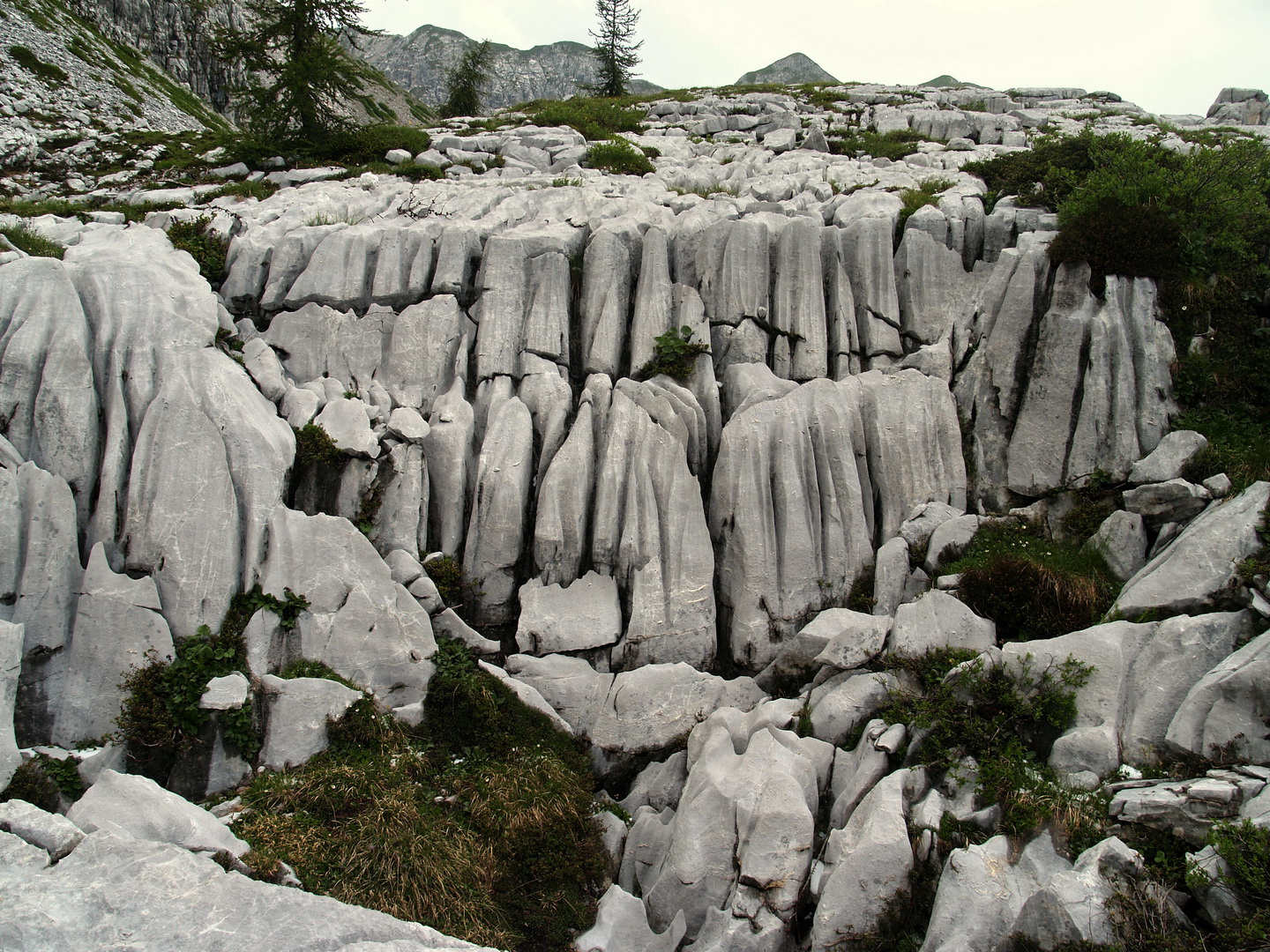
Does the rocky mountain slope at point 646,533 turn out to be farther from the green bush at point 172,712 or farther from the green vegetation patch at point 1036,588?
the green vegetation patch at point 1036,588

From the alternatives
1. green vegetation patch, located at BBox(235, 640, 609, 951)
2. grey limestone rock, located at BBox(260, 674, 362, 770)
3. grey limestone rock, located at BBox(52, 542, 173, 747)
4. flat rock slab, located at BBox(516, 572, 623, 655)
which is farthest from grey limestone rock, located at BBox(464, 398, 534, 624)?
grey limestone rock, located at BBox(52, 542, 173, 747)

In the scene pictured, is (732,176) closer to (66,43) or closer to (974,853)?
(974,853)

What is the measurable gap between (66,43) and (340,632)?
2132 inches

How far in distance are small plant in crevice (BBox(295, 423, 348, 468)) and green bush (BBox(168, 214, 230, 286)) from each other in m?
6.73

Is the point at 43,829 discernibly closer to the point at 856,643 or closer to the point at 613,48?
the point at 856,643

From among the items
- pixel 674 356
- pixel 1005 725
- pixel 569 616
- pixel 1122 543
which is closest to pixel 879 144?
pixel 674 356

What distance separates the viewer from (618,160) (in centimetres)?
2834

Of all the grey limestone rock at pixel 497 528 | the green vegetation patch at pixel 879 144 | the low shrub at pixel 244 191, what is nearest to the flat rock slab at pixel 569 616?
the grey limestone rock at pixel 497 528

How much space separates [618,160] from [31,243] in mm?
19812

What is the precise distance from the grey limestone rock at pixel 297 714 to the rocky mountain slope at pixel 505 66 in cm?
18026

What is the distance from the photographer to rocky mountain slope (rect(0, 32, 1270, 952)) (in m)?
9.05

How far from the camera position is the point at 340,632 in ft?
43.7

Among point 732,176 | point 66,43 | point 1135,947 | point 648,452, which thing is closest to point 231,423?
point 648,452

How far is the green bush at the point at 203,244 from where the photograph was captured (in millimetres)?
18375
